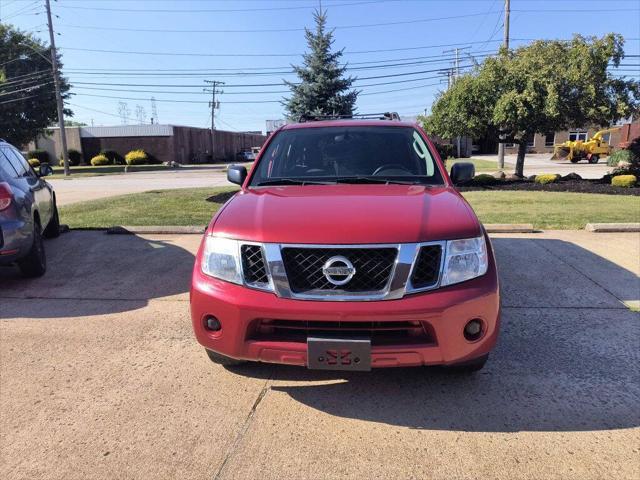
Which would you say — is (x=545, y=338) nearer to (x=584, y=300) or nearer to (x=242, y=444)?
(x=584, y=300)

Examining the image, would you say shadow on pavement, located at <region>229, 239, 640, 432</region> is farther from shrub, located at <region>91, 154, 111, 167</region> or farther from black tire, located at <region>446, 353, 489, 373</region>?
shrub, located at <region>91, 154, 111, 167</region>

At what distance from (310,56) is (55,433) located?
735 inches

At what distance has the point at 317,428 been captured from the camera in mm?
2770

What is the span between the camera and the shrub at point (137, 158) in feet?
159

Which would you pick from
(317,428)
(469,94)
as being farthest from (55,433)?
(469,94)

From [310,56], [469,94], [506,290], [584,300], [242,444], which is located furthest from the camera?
[310,56]

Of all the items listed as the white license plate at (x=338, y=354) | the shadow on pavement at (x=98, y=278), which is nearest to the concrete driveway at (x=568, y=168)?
the shadow on pavement at (x=98, y=278)

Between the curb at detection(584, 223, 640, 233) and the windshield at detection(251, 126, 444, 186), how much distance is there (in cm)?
479

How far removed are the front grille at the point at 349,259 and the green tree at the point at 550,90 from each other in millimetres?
14026

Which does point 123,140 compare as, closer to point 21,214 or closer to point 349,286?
point 21,214

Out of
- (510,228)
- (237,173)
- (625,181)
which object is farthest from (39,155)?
(237,173)

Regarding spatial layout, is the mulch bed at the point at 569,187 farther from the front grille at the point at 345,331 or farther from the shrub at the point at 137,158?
the shrub at the point at 137,158

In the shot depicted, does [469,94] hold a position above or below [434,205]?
above

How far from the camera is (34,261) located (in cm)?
574
